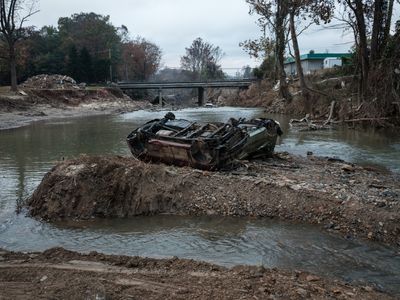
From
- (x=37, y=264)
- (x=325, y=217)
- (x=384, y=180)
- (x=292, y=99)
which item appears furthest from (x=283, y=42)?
(x=37, y=264)

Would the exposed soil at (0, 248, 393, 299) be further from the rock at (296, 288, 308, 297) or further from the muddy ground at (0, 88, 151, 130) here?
the muddy ground at (0, 88, 151, 130)

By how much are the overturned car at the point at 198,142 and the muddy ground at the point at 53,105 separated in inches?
789

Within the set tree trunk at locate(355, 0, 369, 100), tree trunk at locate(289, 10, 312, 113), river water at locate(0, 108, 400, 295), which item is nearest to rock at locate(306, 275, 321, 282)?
river water at locate(0, 108, 400, 295)

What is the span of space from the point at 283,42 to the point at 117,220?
128 feet

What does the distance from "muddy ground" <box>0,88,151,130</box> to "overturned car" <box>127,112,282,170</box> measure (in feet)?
65.7

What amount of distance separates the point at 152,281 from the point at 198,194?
423 cm

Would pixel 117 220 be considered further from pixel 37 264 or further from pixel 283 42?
pixel 283 42

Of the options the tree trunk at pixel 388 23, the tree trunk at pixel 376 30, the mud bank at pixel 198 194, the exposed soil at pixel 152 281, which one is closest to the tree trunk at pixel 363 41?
the tree trunk at pixel 376 30

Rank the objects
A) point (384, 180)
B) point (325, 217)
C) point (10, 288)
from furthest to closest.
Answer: point (384, 180) → point (325, 217) → point (10, 288)

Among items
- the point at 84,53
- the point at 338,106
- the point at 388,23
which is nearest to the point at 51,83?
the point at 84,53

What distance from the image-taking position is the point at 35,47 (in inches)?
2985

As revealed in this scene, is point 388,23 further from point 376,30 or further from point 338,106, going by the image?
point 338,106

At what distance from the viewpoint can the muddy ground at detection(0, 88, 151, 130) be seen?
36.9 metres

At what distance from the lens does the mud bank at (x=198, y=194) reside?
356 inches
